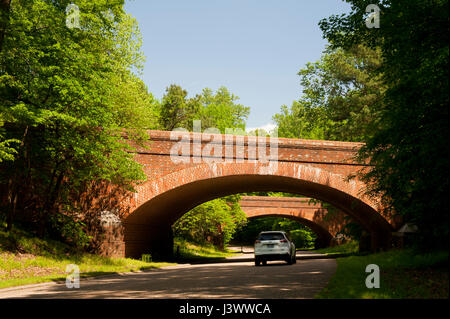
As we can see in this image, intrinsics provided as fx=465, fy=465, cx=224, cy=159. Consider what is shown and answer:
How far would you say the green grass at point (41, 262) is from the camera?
12783 millimetres

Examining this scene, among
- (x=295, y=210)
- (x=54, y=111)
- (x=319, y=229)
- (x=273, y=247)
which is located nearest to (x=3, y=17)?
(x=54, y=111)

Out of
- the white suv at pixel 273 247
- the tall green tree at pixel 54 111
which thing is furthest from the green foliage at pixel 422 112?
the tall green tree at pixel 54 111

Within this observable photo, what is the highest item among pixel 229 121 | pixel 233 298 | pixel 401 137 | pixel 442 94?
pixel 229 121

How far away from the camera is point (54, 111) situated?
13547 millimetres

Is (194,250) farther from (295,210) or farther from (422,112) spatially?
(422,112)

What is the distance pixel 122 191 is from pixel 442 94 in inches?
544

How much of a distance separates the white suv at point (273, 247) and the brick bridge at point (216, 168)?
317 centimetres

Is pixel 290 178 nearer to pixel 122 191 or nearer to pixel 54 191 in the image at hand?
pixel 122 191

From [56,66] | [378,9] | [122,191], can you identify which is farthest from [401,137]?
[122,191]

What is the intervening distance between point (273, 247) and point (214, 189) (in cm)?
687

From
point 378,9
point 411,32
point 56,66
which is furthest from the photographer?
point 56,66

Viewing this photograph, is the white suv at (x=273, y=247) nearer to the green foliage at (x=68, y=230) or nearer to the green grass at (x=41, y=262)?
the green grass at (x=41, y=262)

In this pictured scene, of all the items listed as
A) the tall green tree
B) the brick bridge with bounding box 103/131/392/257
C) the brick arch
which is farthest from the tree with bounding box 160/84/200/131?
the tall green tree

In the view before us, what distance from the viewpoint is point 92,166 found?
54.4ft
